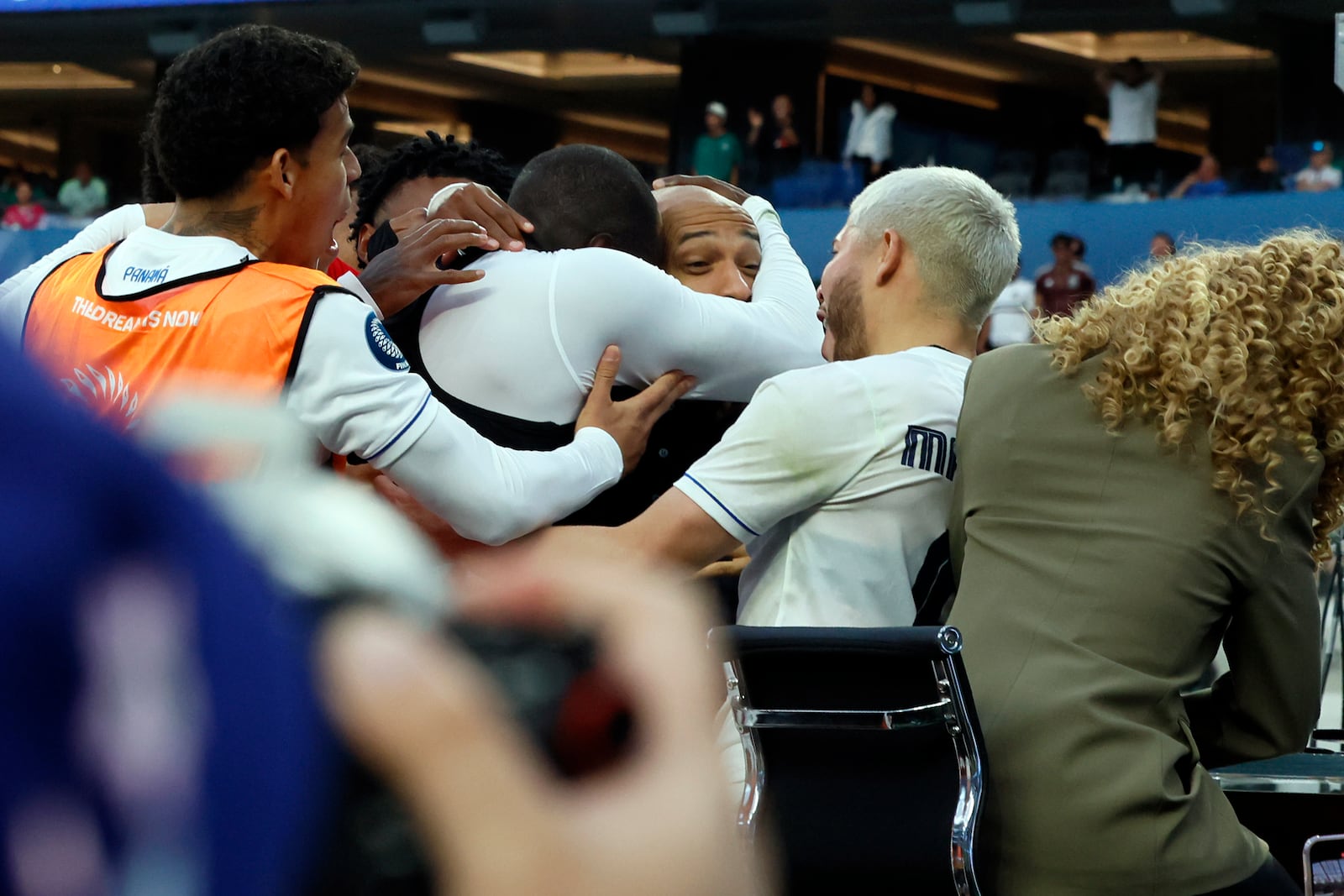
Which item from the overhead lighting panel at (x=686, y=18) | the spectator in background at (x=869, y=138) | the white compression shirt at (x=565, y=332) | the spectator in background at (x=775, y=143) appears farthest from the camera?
the overhead lighting panel at (x=686, y=18)

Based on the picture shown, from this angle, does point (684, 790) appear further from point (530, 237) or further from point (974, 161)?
point (974, 161)

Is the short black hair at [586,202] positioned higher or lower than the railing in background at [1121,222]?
higher

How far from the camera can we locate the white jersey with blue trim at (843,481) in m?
1.92

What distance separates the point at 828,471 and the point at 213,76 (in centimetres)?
91

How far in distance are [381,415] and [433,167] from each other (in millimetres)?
1081

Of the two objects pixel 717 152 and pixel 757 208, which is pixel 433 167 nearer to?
pixel 757 208

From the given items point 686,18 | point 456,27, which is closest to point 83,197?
point 456,27

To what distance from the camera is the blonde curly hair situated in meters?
1.72

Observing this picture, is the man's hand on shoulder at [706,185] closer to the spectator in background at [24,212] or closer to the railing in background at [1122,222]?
the railing in background at [1122,222]

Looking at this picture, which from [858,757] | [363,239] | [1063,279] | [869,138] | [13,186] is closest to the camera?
[858,757]

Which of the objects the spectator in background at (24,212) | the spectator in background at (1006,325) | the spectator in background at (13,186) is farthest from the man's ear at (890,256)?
the spectator in background at (13,186)

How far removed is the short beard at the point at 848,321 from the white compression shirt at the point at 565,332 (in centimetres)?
13

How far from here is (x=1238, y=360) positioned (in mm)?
1718

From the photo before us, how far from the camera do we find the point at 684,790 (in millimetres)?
550
